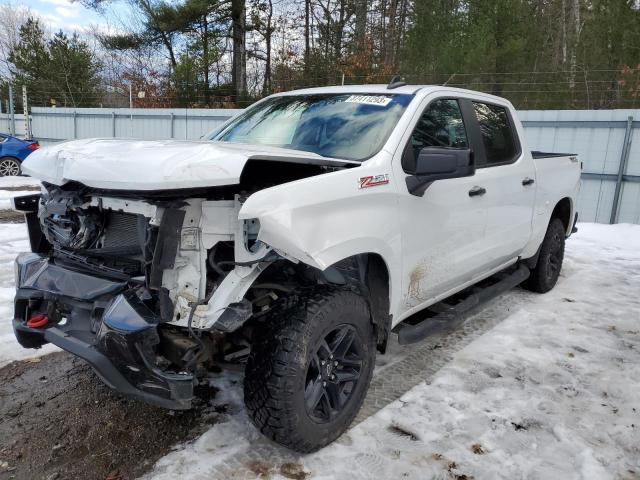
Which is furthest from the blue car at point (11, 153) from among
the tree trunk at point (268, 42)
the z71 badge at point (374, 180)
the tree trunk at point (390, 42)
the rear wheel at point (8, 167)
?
the z71 badge at point (374, 180)

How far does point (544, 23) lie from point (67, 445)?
58.9ft

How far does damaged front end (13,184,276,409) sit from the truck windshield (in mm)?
1079

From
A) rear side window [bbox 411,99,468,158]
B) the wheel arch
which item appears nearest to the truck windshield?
rear side window [bbox 411,99,468,158]

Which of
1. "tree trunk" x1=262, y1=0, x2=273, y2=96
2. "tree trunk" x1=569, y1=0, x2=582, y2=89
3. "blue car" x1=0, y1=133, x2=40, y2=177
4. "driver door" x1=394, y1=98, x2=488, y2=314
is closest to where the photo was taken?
"driver door" x1=394, y1=98, x2=488, y2=314

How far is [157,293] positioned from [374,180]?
4.12 ft

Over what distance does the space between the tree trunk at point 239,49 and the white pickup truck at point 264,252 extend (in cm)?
1602

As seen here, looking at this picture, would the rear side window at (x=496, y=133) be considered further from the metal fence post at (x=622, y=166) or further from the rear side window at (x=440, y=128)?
the metal fence post at (x=622, y=166)

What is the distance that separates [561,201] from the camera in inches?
222

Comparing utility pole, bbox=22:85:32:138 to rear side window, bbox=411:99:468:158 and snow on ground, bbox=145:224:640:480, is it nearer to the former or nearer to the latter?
rear side window, bbox=411:99:468:158

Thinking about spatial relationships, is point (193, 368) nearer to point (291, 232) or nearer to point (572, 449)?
point (291, 232)

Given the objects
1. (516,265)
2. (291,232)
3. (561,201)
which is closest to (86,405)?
(291,232)

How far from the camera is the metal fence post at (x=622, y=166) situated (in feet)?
32.0

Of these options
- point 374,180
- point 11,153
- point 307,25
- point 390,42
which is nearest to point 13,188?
point 11,153

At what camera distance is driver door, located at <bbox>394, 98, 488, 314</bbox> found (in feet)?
10.5
